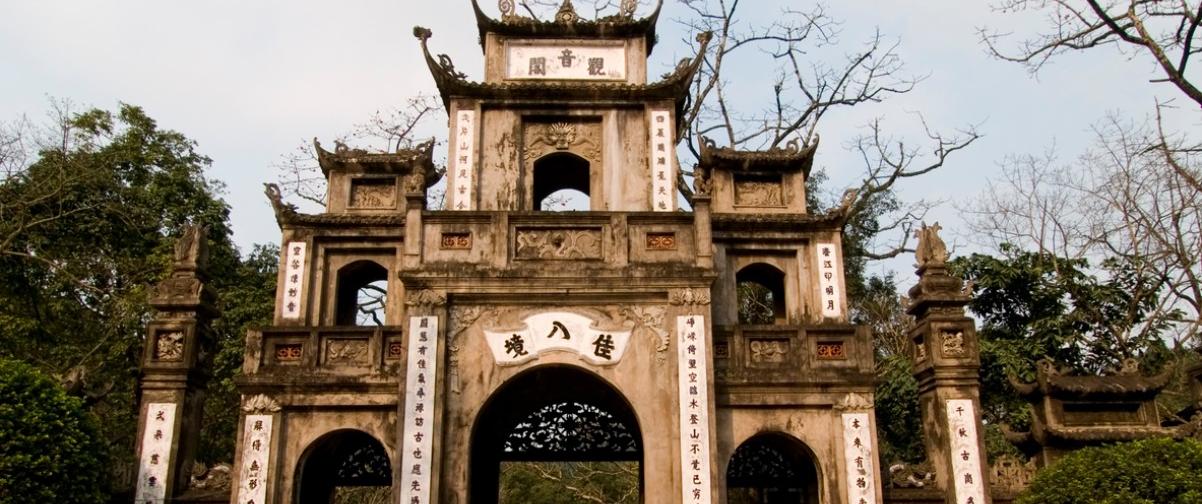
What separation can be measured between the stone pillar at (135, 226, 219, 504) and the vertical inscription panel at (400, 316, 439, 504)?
10.6 ft

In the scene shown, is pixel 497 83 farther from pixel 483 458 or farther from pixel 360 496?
pixel 360 496

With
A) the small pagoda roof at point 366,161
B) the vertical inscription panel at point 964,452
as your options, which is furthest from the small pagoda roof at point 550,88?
the vertical inscription panel at point 964,452

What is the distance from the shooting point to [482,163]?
41.8 ft

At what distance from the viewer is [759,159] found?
13.6 meters

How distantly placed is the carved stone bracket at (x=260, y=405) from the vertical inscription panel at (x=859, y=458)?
22.6 feet

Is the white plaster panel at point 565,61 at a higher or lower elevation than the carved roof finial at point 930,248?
higher

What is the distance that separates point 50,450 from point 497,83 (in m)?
7.14

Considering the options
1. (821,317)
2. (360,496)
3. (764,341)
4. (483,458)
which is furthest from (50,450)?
(360,496)

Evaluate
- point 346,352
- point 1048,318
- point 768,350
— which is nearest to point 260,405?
point 346,352

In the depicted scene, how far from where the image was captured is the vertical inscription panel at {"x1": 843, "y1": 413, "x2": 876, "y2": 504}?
1094cm

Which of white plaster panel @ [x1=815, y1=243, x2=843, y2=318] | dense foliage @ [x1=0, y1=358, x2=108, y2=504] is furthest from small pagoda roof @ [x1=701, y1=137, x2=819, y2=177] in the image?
dense foliage @ [x1=0, y1=358, x2=108, y2=504]

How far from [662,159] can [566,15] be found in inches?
112

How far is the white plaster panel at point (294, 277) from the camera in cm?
1281

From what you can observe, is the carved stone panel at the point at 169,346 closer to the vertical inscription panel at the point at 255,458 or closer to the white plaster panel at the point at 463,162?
the vertical inscription panel at the point at 255,458
